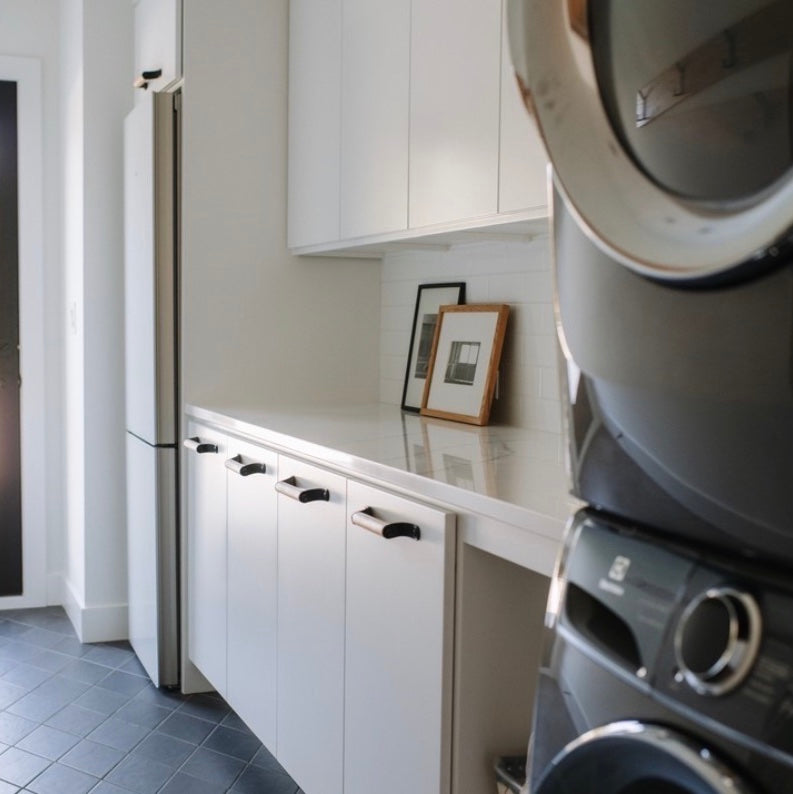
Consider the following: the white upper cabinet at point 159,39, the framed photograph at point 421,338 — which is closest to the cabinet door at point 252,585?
the framed photograph at point 421,338

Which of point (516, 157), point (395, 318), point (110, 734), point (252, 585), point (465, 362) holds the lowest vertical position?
point (110, 734)

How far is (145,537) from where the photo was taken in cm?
307

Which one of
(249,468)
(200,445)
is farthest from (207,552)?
(249,468)

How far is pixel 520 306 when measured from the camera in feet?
7.89

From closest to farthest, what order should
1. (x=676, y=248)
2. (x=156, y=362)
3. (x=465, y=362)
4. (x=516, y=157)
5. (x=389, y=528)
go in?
(x=676, y=248), (x=389, y=528), (x=516, y=157), (x=465, y=362), (x=156, y=362)

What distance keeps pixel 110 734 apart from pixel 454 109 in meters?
1.93

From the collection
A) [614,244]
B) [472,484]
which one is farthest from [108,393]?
[614,244]

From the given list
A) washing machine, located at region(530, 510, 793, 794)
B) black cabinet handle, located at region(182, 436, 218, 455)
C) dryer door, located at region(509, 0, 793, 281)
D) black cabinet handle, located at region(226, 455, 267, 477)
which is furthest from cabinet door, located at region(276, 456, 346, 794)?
dryer door, located at region(509, 0, 793, 281)

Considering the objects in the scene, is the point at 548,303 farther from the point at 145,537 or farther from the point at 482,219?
the point at 145,537

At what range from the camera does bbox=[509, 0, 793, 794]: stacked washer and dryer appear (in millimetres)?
563

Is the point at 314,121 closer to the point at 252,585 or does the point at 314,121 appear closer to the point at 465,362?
the point at 465,362

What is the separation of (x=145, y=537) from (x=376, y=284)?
3.63 ft

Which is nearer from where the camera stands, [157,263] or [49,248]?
[157,263]

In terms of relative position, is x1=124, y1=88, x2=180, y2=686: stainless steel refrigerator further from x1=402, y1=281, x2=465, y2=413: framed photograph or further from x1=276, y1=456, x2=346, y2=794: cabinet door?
x1=276, y1=456, x2=346, y2=794: cabinet door
